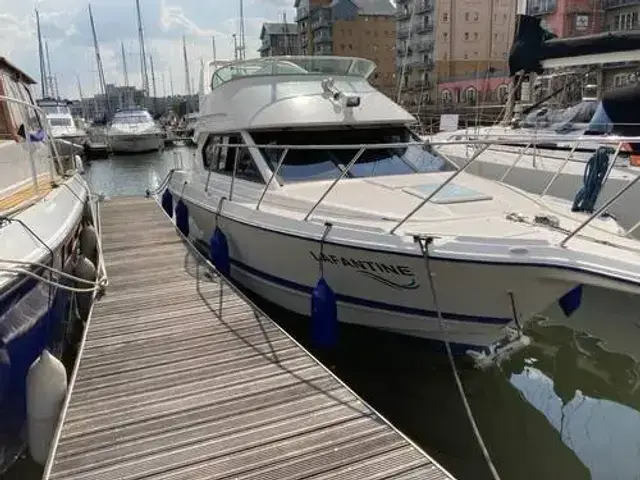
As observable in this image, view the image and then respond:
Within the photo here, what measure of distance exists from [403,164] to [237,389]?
3705 millimetres

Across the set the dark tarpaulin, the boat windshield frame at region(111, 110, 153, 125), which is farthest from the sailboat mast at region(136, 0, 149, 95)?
the dark tarpaulin

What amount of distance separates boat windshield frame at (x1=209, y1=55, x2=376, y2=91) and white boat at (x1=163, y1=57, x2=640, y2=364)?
2cm

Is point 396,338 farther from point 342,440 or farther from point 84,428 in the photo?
point 84,428

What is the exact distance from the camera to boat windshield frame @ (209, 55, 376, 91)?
24.8ft

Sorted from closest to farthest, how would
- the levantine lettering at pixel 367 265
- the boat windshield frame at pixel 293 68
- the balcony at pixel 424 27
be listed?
1. the levantine lettering at pixel 367 265
2. the boat windshield frame at pixel 293 68
3. the balcony at pixel 424 27

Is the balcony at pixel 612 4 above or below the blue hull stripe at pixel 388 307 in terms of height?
above

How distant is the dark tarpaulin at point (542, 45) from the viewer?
9725mm

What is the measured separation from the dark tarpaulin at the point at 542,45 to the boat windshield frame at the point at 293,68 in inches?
177

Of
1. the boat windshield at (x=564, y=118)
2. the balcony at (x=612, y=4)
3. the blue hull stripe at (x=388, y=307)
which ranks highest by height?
the balcony at (x=612, y=4)

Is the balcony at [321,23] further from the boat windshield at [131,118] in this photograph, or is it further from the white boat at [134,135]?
the white boat at [134,135]

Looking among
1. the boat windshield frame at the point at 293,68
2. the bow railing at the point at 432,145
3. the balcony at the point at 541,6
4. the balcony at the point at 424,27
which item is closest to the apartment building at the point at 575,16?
the balcony at the point at 541,6

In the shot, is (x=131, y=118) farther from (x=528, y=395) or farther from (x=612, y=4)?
(x=612, y=4)

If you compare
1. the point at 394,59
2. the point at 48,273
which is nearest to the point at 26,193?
the point at 48,273

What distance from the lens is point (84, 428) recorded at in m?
3.48
